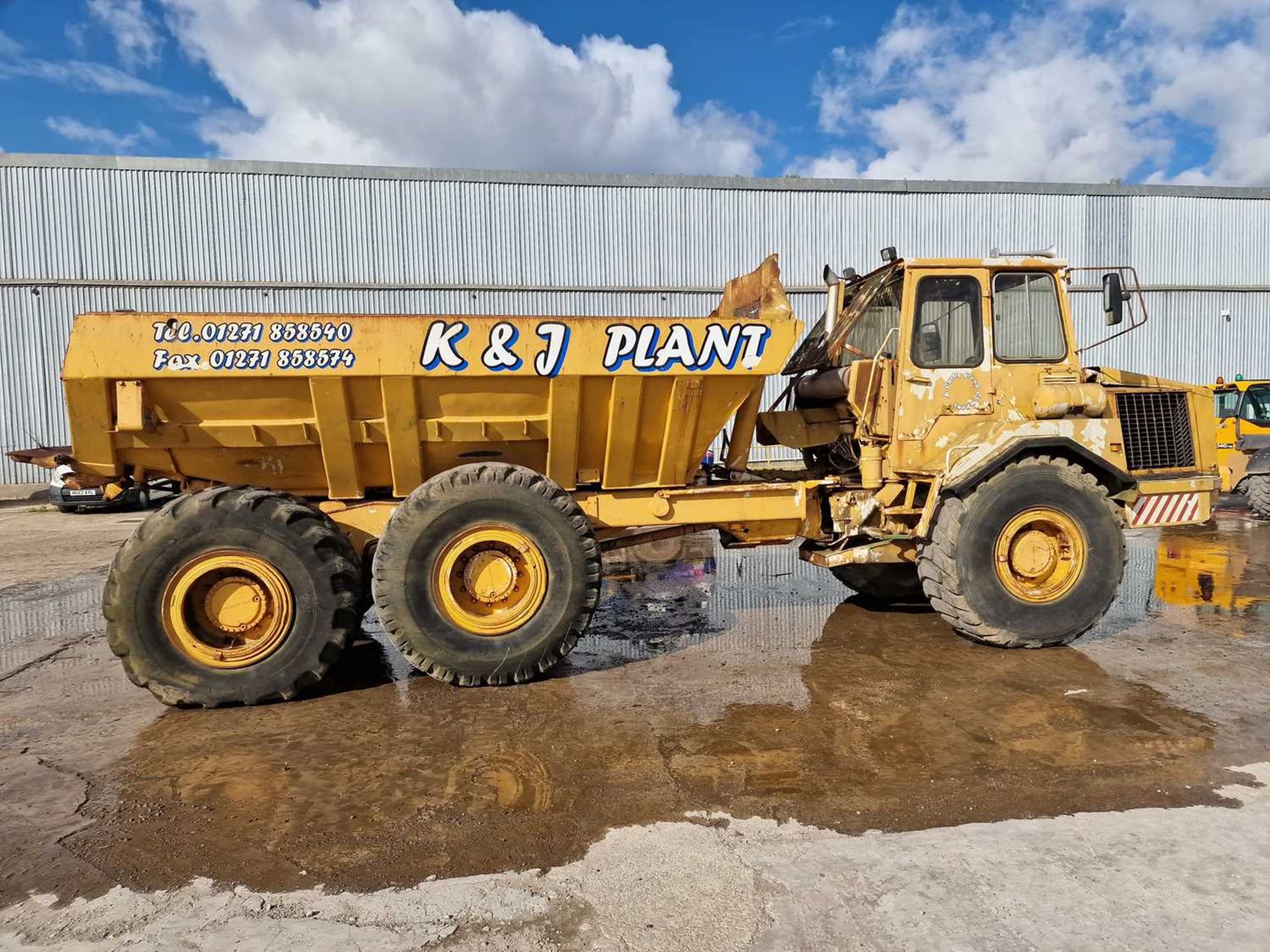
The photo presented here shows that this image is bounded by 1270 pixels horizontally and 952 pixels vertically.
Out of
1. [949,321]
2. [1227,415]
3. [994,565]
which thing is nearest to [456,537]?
[994,565]

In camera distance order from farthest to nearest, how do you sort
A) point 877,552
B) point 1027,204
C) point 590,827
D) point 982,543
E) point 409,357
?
point 1027,204, point 877,552, point 982,543, point 409,357, point 590,827

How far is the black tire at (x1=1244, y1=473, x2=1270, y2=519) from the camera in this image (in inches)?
425

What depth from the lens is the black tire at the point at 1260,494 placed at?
10789mm

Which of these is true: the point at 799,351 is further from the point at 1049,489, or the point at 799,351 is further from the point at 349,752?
the point at 349,752

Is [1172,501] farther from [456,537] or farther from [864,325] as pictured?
[456,537]

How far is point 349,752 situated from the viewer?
3832 millimetres

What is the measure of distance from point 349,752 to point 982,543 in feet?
13.0

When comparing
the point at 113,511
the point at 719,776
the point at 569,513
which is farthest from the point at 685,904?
the point at 113,511

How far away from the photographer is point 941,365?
17.5 ft

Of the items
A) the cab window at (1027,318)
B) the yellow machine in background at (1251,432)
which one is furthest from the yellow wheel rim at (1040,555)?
the yellow machine in background at (1251,432)

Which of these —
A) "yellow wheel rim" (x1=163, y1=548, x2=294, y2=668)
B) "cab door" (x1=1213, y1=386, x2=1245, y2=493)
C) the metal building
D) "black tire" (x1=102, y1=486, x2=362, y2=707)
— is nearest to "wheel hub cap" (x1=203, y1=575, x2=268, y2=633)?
"yellow wheel rim" (x1=163, y1=548, x2=294, y2=668)

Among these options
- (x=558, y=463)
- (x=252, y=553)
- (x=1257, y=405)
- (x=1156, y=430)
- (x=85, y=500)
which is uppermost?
(x=1257, y=405)

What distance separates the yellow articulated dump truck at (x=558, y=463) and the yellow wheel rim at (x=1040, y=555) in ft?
0.06

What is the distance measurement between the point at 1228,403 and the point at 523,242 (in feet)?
46.8
